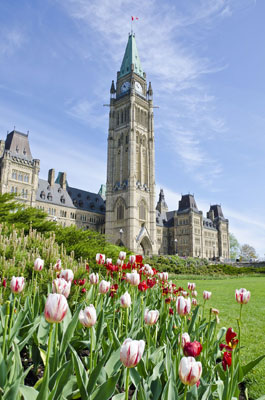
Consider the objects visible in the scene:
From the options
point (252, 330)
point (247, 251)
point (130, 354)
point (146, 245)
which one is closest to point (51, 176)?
point (146, 245)

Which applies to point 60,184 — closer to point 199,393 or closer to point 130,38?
point 130,38

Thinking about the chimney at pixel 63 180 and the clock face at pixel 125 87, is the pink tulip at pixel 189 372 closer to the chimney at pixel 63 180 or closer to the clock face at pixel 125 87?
the chimney at pixel 63 180

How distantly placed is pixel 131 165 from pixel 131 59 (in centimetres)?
2559

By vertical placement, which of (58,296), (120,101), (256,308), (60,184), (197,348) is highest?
(120,101)

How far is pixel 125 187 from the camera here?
168 ft

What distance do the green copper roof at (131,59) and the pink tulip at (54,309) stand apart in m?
63.6

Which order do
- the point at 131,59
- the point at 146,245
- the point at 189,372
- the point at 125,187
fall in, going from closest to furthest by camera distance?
the point at 189,372 → the point at 146,245 → the point at 125,187 → the point at 131,59

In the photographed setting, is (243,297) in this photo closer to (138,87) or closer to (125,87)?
(138,87)

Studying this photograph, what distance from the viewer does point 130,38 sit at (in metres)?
61.2

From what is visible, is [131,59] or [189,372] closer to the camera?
[189,372]

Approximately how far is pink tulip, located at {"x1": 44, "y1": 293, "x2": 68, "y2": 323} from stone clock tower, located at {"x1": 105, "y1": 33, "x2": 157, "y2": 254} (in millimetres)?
46269

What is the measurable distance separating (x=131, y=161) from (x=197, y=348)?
5032 cm

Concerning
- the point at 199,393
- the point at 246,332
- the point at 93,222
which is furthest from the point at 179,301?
the point at 93,222

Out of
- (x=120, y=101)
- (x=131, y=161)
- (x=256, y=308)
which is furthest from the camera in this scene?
(x=120, y=101)
